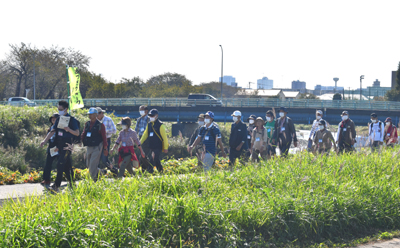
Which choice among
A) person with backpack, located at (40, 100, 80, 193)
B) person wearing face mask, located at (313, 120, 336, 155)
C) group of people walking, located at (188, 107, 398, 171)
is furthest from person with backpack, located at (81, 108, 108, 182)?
person wearing face mask, located at (313, 120, 336, 155)

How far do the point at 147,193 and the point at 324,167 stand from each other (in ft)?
13.1

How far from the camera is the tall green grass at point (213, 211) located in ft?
13.5

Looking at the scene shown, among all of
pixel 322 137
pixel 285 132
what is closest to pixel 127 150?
pixel 285 132

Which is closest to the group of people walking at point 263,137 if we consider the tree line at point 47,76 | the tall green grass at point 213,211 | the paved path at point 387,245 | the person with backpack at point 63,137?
the tall green grass at point 213,211

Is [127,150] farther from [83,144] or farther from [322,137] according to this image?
[322,137]

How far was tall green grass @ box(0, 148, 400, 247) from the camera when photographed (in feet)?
13.5

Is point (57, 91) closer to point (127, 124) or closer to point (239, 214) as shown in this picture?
point (127, 124)

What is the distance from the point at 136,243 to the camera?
4207 millimetres

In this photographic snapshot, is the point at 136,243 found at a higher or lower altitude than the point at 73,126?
lower

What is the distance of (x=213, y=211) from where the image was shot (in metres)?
4.96

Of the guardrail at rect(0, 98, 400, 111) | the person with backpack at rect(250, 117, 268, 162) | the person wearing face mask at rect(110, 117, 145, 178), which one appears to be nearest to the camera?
the person wearing face mask at rect(110, 117, 145, 178)

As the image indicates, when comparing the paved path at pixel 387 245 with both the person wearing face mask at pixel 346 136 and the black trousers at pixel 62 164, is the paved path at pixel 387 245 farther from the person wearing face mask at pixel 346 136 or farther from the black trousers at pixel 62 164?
the person wearing face mask at pixel 346 136

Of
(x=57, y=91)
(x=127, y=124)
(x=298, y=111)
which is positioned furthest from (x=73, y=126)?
(x=57, y=91)

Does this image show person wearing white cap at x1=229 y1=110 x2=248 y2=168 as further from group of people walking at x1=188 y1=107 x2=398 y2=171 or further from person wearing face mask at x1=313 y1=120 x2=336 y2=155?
person wearing face mask at x1=313 y1=120 x2=336 y2=155
